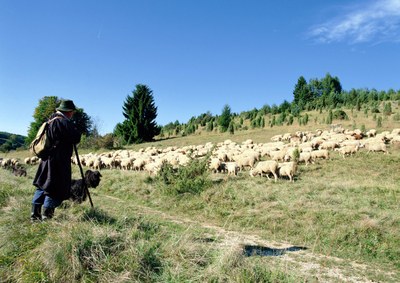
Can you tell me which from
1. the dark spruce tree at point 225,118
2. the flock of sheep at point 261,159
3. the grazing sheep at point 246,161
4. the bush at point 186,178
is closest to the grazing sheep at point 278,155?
the flock of sheep at point 261,159

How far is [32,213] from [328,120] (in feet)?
124

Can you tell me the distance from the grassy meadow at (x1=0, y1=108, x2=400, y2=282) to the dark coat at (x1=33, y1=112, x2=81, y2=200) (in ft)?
1.64

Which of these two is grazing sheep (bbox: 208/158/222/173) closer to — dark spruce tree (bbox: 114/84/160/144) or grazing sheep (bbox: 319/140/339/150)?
grazing sheep (bbox: 319/140/339/150)

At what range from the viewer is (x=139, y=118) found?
4284 centimetres

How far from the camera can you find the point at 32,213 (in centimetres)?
463

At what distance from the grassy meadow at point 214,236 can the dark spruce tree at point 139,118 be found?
30814mm

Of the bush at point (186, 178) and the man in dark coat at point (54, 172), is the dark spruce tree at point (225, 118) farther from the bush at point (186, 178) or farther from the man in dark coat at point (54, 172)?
the man in dark coat at point (54, 172)

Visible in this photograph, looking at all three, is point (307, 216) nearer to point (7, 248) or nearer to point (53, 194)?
point (53, 194)

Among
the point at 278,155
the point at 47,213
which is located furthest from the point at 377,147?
the point at 47,213

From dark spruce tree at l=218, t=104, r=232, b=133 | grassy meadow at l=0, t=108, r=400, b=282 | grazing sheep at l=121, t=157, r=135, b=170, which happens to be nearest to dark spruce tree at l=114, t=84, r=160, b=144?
dark spruce tree at l=218, t=104, r=232, b=133

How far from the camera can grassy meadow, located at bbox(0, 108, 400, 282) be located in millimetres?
3322

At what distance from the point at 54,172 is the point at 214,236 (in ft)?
10.6

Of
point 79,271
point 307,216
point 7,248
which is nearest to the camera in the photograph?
point 79,271

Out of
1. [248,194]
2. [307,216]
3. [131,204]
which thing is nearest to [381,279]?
[307,216]
